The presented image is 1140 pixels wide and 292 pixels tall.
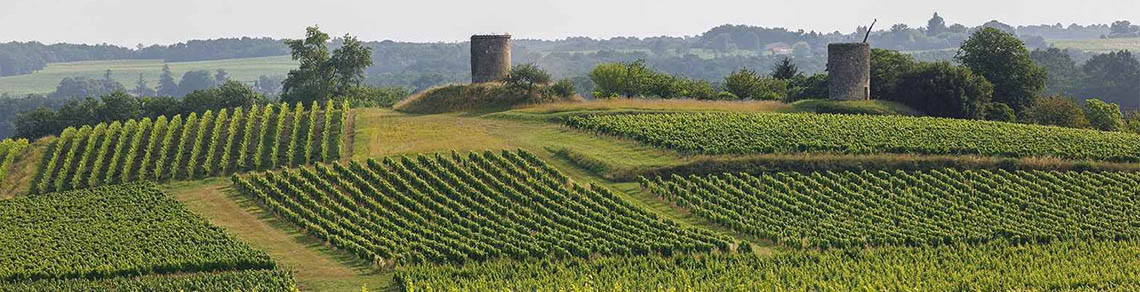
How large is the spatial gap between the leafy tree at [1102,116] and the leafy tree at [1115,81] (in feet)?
250

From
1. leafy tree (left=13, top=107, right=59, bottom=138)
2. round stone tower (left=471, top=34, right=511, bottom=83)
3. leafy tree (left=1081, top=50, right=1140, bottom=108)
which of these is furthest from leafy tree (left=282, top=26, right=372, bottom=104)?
leafy tree (left=1081, top=50, right=1140, bottom=108)

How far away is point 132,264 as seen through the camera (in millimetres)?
45750

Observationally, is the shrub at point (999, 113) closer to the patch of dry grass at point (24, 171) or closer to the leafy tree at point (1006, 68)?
the leafy tree at point (1006, 68)

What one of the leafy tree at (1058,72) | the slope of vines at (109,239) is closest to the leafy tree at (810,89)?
the slope of vines at (109,239)

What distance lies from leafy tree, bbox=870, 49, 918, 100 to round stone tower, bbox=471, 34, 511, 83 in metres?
21.5

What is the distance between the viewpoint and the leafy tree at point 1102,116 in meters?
83.8

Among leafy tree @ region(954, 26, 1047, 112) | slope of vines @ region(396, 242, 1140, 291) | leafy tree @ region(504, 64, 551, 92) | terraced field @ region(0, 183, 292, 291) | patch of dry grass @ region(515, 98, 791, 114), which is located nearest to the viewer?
slope of vines @ region(396, 242, 1140, 291)

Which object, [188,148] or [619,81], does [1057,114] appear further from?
[188,148]

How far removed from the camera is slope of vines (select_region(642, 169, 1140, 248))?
49812mm

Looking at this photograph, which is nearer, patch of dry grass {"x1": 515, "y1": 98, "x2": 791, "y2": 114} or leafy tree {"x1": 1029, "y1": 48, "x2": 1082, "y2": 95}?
patch of dry grass {"x1": 515, "y1": 98, "x2": 791, "y2": 114}

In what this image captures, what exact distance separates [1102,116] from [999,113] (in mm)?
8497

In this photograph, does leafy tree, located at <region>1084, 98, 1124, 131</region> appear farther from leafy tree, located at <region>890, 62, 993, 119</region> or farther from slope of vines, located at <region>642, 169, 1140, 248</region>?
slope of vines, located at <region>642, 169, 1140, 248</region>

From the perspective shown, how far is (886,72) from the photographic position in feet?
277

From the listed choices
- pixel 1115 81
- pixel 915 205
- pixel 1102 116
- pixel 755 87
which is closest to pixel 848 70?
pixel 755 87
